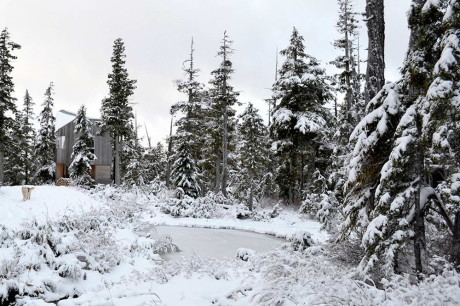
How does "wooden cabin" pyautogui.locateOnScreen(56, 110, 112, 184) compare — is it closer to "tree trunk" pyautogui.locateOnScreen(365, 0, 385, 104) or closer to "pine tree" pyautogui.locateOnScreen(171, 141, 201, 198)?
"pine tree" pyautogui.locateOnScreen(171, 141, 201, 198)

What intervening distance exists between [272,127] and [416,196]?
723 inches

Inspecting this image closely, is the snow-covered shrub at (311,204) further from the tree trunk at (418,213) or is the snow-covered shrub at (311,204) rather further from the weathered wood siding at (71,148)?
the weathered wood siding at (71,148)

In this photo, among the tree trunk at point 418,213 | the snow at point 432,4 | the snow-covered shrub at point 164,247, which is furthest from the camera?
the snow-covered shrub at point 164,247

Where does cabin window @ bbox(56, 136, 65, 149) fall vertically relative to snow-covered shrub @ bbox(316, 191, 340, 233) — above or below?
above

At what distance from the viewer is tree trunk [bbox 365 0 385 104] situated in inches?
320

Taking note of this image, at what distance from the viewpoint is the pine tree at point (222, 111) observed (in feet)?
85.8

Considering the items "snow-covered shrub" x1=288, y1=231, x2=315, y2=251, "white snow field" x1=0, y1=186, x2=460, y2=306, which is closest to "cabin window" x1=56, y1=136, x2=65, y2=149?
"white snow field" x1=0, y1=186, x2=460, y2=306

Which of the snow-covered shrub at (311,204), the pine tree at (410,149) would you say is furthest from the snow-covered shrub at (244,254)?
the snow-covered shrub at (311,204)

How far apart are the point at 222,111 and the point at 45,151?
2076 cm

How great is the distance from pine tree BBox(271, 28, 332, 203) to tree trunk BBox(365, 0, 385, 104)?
14.2m

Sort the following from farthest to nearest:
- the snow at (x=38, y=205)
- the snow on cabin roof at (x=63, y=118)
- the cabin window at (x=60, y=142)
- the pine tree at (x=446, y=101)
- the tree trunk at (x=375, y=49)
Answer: the snow on cabin roof at (x=63, y=118)
the cabin window at (x=60, y=142)
the snow at (x=38, y=205)
the tree trunk at (x=375, y=49)
the pine tree at (x=446, y=101)

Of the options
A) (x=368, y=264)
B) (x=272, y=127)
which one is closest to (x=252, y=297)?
(x=368, y=264)

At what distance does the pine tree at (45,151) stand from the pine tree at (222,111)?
737 inches

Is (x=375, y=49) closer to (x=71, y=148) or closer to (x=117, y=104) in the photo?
(x=117, y=104)
